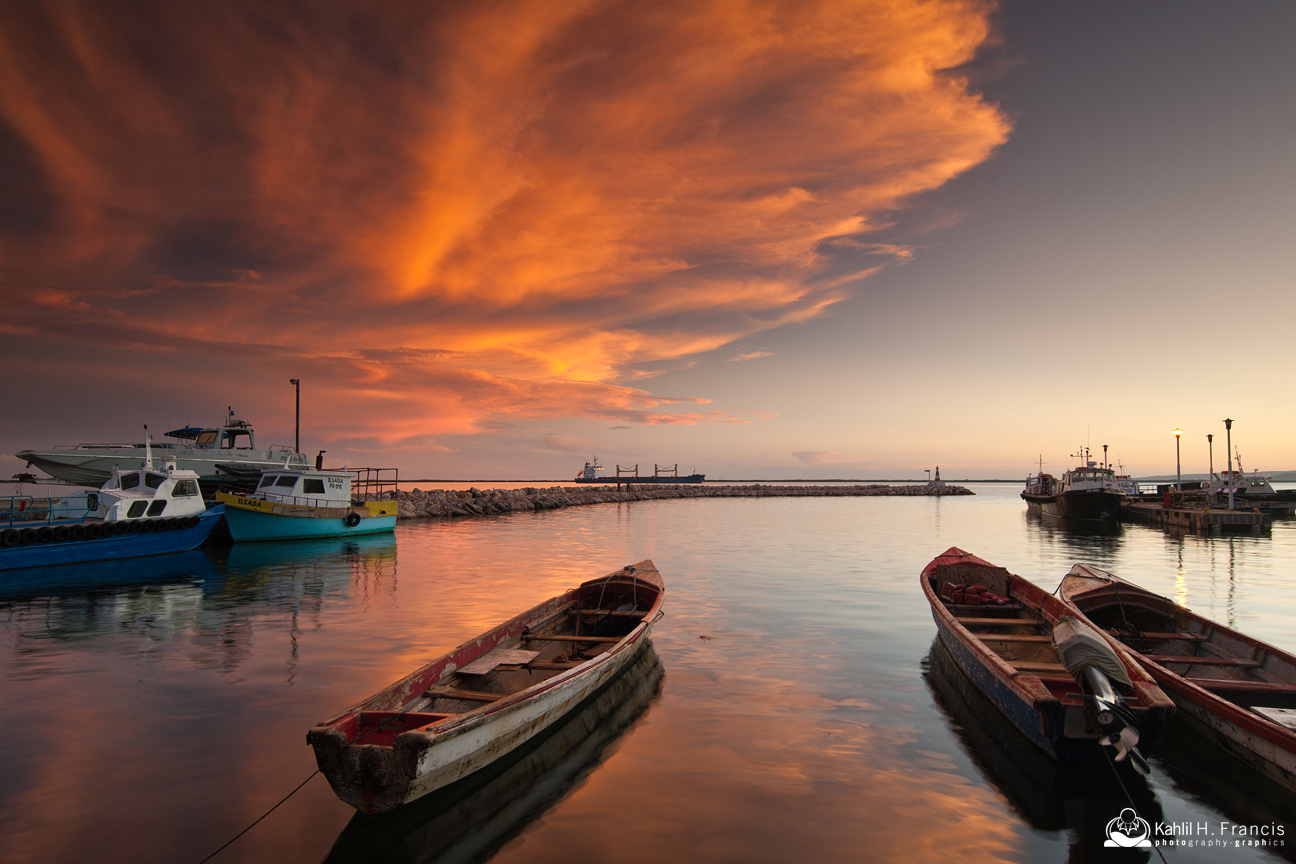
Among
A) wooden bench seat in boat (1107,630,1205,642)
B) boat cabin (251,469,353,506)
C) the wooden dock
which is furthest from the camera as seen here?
the wooden dock

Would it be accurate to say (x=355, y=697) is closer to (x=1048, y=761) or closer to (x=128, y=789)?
(x=128, y=789)

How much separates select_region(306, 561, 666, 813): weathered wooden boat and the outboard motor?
5.72m

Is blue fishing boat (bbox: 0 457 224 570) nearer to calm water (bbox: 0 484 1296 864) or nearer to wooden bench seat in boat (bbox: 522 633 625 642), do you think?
calm water (bbox: 0 484 1296 864)

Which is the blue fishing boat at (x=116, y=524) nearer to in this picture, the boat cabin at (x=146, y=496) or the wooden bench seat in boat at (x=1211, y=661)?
the boat cabin at (x=146, y=496)

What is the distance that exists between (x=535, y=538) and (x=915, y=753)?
28.6m

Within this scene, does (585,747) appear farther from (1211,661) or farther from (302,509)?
(302,509)

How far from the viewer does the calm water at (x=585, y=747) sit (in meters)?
5.97

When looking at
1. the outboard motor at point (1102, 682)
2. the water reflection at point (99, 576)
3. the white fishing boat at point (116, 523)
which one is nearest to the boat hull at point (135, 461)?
the white fishing boat at point (116, 523)

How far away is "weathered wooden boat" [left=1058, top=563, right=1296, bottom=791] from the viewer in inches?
248

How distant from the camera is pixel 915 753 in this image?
310 inches

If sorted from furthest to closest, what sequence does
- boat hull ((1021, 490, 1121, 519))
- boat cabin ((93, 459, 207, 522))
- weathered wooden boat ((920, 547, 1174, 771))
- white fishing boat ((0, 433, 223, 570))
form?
1. boat hull ((1021, 490, 1121, 519))
2. boat cabin ((93, 459, 207, 522))
3. white fishing boat ((0, 433, 223, 570))
4. weathered wooden boat ((920, 547, 1174, 771))

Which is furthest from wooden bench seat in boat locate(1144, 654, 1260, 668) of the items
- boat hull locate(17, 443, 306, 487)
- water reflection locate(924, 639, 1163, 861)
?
boat hull locate(17, 443, 306, 487)

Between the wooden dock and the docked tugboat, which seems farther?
the wooden dock

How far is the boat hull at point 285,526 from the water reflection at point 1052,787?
3021 centimetres
